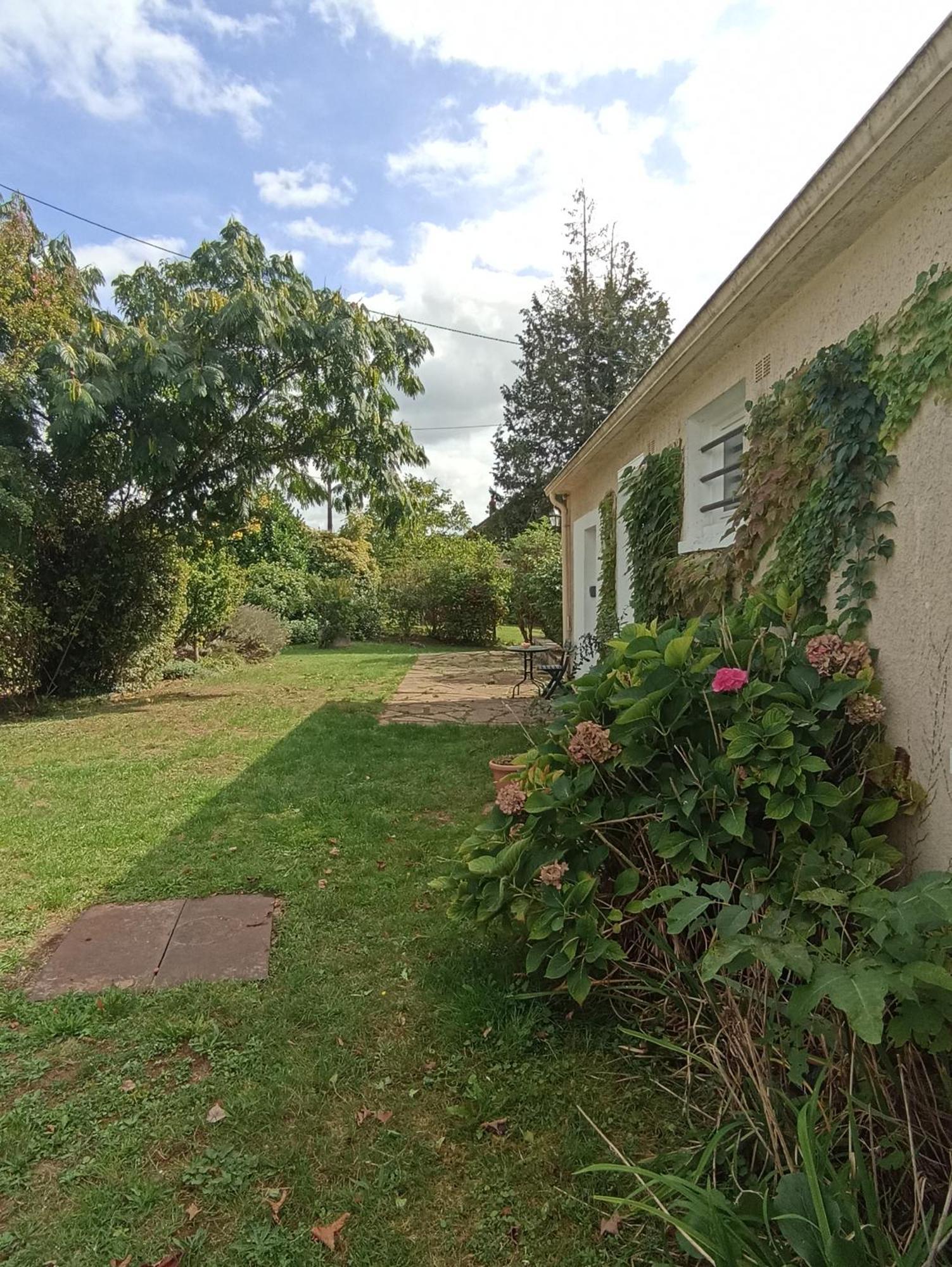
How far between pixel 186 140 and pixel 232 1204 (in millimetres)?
9697

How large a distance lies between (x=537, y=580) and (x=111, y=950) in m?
10.8

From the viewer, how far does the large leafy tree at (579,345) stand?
25031mm

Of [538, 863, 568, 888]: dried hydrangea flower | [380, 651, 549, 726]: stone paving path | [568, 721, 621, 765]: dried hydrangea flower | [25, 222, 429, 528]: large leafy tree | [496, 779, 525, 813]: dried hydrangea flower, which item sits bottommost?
[380, 651, 549, 726]: stone paving path

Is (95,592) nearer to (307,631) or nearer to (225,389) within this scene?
(225,389)

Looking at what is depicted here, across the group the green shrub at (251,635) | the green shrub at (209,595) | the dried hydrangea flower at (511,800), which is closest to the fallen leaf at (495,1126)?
the dried hydrangea flower at (511,800)

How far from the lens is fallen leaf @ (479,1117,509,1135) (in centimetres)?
187

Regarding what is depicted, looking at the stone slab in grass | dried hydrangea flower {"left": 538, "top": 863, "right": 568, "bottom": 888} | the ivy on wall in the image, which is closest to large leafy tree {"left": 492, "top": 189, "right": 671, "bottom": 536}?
the ivy on wall

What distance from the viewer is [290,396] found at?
30.3ft

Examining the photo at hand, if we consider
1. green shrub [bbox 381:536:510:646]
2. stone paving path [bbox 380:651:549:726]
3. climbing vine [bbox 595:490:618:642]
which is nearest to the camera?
climbing vine [bbox 595:490:618:642]

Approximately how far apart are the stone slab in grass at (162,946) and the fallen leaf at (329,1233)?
1.19m

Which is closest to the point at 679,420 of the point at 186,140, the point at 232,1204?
the point at 232,1204

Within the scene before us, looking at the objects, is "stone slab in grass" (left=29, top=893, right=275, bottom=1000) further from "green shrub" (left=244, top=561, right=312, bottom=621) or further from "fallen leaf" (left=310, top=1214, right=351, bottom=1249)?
"green shrub" (left=244, top=561, right=312, bottom=621)

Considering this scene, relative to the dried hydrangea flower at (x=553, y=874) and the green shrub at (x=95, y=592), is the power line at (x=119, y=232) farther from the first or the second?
the dried hydrangea flower at (x=553, y=874)

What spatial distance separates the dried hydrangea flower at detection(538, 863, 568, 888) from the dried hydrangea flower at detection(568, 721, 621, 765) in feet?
1.22
